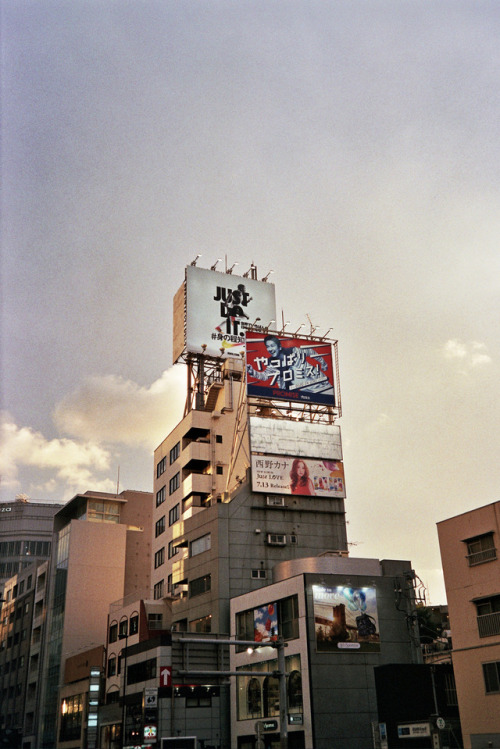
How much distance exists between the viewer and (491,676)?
4612cm

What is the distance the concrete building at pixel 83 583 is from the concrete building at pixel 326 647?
41561 mm

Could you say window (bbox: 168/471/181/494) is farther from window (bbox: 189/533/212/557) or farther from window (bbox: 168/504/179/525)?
window (bbox: 189/533/212/557)

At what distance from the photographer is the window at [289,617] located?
65750 millimetres

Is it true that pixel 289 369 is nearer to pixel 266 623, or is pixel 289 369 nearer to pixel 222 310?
pixel 222 310

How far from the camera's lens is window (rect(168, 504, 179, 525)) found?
9946 cm

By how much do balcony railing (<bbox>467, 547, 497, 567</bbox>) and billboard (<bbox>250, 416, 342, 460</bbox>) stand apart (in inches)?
1512

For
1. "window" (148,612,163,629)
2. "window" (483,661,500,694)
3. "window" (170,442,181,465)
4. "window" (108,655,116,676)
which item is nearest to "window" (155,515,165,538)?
"window" (170,442,181,465)

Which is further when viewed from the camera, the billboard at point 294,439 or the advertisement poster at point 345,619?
the billboard at point 294,439

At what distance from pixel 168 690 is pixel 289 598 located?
16.0 metres

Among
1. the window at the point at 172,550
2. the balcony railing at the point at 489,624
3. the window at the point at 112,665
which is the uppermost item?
the window at the point at 172,550

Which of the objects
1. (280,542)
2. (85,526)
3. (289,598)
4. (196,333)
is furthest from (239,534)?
(85,526)

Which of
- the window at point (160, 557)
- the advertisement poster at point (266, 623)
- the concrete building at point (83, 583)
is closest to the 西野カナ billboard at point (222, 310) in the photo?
the window at point (160, 557)

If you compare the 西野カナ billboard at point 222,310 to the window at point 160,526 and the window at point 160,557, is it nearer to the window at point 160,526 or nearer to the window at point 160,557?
the window at point 160,526

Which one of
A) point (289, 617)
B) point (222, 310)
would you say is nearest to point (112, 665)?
point (289, 617)
